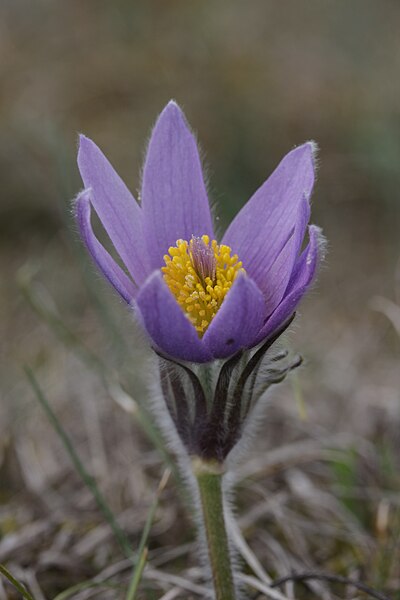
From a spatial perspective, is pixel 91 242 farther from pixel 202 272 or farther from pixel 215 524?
pixel 215 524

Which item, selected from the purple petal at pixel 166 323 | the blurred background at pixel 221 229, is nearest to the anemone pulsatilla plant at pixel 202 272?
the purple petal at pixel 166 323

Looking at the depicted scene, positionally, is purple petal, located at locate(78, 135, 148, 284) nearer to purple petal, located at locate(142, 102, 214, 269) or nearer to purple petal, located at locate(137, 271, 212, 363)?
purple petal, located at locate(142, 102, 214, 269)

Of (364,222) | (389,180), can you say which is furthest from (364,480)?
(364,222)

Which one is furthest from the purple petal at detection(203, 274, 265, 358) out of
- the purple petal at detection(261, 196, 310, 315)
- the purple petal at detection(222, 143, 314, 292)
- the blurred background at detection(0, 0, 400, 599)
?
the blurred background at detection(0, 0, 400, 599)

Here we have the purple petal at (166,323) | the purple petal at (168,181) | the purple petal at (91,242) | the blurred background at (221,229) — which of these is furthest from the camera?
the blurred background at (221,229)

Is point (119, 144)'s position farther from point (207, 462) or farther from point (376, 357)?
point (207, 462)

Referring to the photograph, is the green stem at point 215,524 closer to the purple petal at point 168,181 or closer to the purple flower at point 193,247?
the purple flower at point 193,247
